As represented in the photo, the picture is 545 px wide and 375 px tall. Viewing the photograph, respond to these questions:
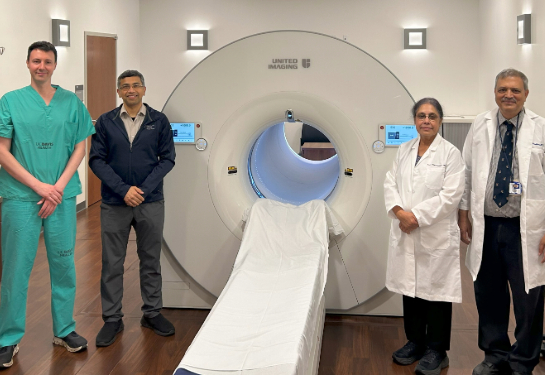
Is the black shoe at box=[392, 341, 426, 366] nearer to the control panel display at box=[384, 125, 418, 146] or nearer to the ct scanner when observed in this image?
the ct scanner

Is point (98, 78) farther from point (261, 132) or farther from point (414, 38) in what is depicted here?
point (261, 132)

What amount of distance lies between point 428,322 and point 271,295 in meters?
0.72

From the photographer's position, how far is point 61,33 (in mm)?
5332

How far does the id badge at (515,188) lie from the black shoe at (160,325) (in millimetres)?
1569

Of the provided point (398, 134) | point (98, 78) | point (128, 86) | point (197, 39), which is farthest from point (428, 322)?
point (197, 39)

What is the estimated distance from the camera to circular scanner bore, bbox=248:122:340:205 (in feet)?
11.0

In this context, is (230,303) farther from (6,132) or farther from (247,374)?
(6,132)

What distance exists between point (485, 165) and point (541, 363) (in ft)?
2.88

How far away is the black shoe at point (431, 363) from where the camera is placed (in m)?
2.48

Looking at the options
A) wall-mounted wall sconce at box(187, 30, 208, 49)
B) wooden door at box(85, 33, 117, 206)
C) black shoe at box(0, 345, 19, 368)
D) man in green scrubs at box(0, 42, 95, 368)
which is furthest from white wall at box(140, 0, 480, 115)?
black shoe at box(0, 345, 19, 368)

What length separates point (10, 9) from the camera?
449 cm

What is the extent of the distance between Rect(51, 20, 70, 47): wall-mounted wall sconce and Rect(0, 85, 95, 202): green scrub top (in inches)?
115

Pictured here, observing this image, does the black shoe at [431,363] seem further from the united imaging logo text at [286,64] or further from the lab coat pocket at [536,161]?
the united imaging logo text at [286,64]

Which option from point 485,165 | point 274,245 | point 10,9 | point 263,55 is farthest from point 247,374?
point 10,9
